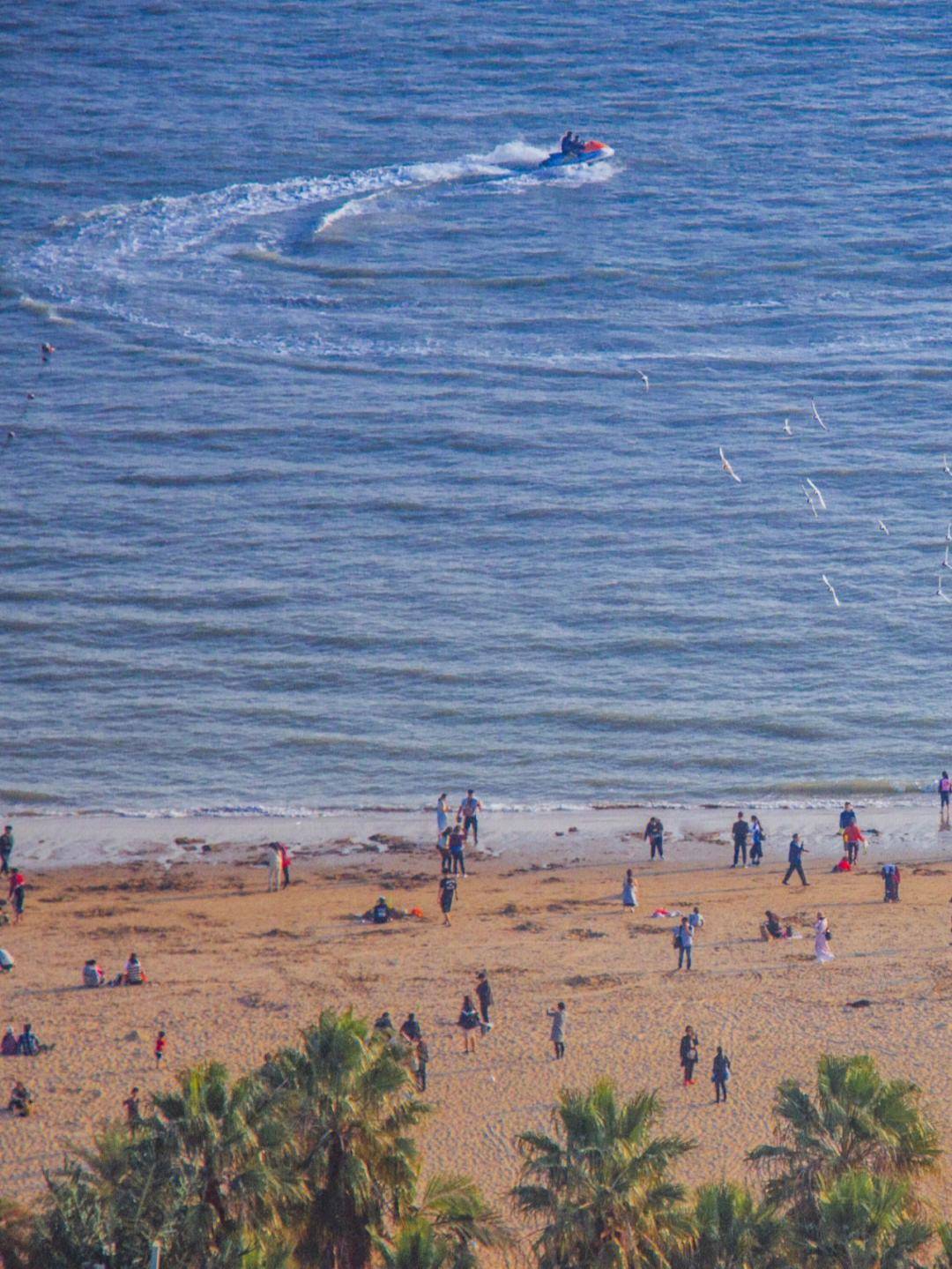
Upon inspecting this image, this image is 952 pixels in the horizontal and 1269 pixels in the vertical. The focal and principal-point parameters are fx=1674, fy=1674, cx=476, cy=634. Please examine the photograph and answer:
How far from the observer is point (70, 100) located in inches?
3302

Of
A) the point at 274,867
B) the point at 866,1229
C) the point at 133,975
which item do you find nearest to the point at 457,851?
the point at 274,867

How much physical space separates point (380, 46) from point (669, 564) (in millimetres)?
49330

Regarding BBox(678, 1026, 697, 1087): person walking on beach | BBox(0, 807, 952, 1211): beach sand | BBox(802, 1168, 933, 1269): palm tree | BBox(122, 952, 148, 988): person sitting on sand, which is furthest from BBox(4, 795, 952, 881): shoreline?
BBox(802, 1168, 933, 1269): palm tree

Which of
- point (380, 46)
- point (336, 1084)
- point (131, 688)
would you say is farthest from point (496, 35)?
point (336, 1084)

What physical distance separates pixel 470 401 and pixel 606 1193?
4616 centimetres

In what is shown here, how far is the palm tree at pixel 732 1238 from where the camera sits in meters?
15.6

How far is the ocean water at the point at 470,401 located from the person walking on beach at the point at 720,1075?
51.3 ft

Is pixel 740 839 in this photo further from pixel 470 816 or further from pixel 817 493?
pixel 817 493

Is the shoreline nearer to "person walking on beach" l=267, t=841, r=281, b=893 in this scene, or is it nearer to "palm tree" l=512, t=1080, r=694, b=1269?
"person walking on beach" l=267, t=841, r=281, b=893

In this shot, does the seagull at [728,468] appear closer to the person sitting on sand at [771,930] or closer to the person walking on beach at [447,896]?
Answer: the person walking on beach at [447,896]

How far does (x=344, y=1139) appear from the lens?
1630 centimetres

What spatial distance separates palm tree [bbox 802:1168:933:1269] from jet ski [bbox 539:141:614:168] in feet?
221

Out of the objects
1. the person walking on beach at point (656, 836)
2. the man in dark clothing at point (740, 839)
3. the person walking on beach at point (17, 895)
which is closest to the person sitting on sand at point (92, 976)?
the person walking on beach at point (17, 895)

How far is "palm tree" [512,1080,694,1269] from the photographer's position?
15.6 metres
